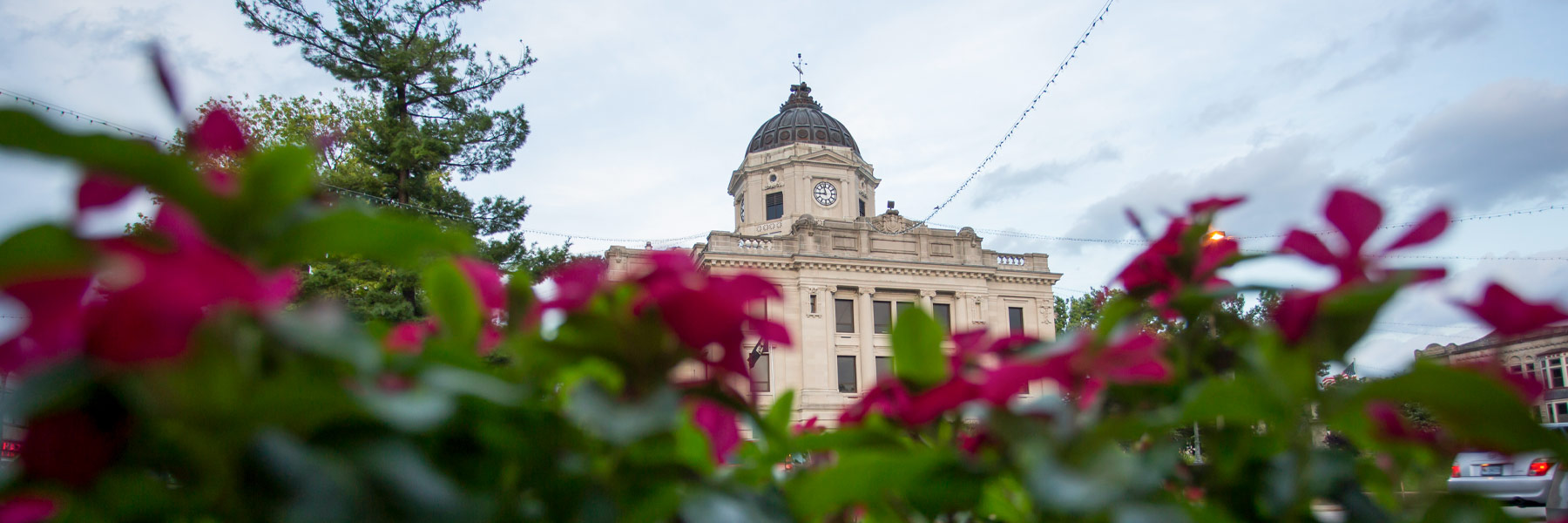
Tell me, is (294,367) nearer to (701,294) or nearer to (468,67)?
(701,294)

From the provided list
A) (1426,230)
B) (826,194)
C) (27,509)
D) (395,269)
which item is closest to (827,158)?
(826,194)

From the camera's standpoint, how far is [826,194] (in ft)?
99.1

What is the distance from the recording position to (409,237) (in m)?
0.48

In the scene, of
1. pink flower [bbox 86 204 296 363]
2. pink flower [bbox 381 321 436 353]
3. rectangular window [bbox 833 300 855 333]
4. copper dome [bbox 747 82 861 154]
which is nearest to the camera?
pink flower [bbox 86 204 296 363]

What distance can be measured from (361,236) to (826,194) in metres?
29.9

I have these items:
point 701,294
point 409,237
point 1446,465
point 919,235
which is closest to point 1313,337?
point 1446,465

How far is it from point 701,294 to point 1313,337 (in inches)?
16.5

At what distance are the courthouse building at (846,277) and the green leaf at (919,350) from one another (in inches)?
872

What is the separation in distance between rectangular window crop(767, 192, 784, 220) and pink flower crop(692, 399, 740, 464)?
95.4ft

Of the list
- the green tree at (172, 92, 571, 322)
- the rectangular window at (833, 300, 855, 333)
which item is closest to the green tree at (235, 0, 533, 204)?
the green tree at (172, 92, 571, 322)

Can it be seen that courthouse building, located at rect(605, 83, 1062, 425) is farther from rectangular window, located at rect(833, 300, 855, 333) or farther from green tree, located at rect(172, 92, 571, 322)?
green tree, located at rect(172, 92, 571, 322)

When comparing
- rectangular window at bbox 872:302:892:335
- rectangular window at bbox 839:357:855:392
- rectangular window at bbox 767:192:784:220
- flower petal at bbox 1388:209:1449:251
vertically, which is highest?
rectangular window at bbox 767:192:784:220

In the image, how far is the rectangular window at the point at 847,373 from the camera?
82.0 feet

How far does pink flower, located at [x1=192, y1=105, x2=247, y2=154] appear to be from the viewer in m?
0.59
